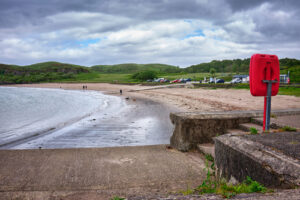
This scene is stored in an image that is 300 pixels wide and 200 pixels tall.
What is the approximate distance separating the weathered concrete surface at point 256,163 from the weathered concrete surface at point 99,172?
82 centimetres

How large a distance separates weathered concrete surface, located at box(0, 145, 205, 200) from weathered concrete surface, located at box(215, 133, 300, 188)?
2.69 feet

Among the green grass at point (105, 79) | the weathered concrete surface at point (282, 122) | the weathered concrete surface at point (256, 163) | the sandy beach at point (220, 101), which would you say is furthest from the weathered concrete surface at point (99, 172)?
the green grass at point (105, 79)

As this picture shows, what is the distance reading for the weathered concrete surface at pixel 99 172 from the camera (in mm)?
3848

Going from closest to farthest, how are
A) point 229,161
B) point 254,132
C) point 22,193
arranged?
1. point 229,161
2. point 22,193
3. point 254,132

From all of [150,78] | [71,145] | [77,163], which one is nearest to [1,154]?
[71,145]

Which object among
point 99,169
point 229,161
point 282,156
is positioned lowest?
point 99,169

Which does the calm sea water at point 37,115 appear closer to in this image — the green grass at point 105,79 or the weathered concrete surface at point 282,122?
the weathered concrete surface at point 282,122

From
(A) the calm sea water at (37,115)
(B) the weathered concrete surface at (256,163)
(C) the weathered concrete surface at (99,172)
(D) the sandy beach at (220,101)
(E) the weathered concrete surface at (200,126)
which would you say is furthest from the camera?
(D) the sandy beach at (220,101)

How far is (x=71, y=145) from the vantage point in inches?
335

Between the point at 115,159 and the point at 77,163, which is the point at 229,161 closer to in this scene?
the point at 115,159

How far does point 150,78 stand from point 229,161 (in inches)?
3168

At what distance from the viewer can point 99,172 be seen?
15.4 ft

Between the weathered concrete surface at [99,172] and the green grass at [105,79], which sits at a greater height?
the green grass at [105,79]

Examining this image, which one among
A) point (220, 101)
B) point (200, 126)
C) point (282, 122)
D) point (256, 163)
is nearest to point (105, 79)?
point (220, 101)
